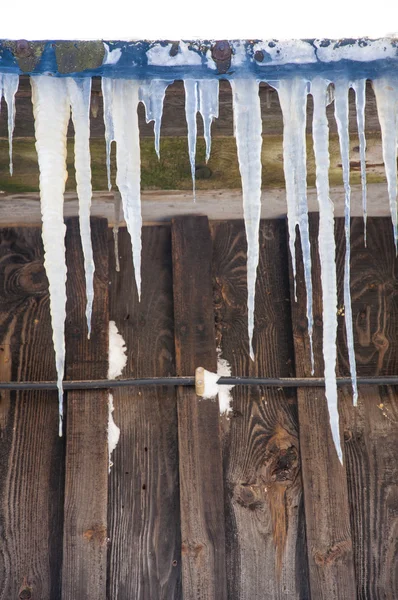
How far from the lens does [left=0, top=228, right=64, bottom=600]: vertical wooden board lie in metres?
2.63

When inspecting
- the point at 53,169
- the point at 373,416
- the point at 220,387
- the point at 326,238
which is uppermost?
the point at 53,169

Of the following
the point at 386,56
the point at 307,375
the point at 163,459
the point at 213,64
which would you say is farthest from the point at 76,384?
the point at 386,56

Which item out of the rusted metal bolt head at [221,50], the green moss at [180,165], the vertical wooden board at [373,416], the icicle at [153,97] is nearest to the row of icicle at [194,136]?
the icicle at [153,97]

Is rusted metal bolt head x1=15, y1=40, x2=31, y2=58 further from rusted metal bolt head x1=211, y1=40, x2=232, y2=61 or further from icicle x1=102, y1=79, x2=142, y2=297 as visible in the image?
rusted metal bolt head x1=211, y1=40, x2=232, y2=61

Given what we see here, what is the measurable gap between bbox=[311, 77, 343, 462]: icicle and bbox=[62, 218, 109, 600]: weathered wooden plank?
2.90ft

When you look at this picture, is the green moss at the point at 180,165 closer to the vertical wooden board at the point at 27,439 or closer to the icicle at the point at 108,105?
the icicle at the point at 108,105

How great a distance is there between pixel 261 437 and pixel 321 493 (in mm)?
306

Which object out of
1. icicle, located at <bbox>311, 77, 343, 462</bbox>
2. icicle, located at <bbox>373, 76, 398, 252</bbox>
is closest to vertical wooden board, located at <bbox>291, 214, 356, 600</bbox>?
icicle, located at <bbox>311, 77, 343, 462</bbox>

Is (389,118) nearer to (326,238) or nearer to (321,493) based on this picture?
(326,238)

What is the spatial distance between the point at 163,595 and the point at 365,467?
0.90 meters

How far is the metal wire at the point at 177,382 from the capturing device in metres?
2.75

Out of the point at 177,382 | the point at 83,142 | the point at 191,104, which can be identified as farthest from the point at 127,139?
the point at 177,382

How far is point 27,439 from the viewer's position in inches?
109

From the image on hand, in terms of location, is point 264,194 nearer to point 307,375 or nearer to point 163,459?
point 307,375
